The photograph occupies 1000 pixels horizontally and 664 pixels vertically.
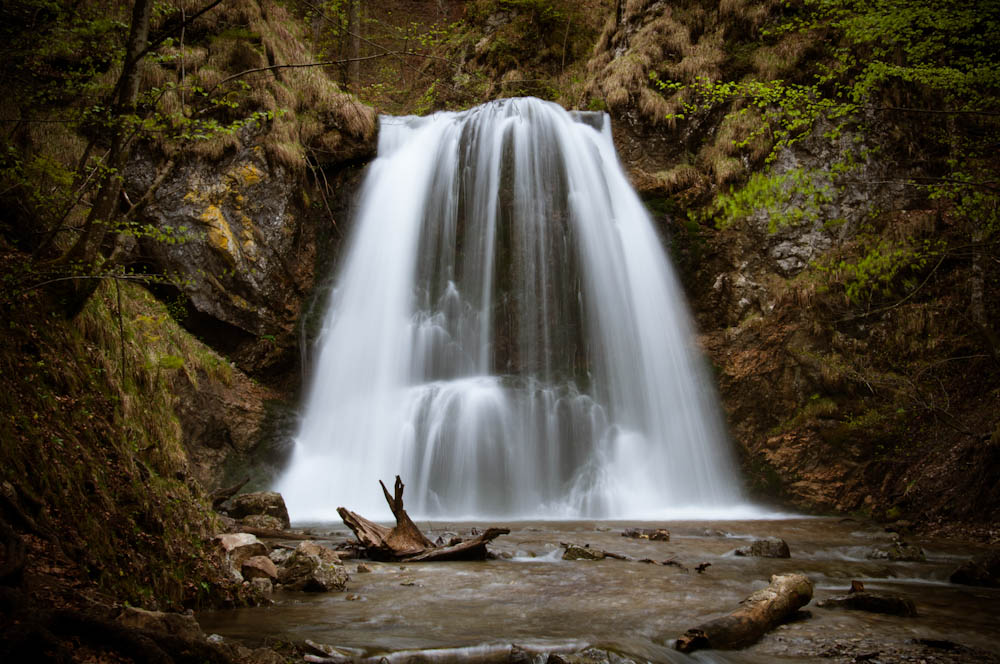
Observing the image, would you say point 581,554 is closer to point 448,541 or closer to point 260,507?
point 448,541

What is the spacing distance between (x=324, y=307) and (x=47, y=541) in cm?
1155

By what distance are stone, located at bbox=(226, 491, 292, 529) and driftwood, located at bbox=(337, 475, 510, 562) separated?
183cm

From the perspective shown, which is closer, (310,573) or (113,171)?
(113,171)

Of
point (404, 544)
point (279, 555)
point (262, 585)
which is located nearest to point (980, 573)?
point (404, 544)

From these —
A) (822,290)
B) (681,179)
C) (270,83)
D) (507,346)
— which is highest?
(270,83)

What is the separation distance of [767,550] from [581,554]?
2.22 m

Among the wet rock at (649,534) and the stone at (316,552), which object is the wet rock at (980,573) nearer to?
the wet rock at (649,534)

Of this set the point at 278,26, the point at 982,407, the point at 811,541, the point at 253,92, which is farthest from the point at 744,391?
the point at 278,26

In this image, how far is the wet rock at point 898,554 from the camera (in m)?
6.84

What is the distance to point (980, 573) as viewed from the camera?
5.64 m

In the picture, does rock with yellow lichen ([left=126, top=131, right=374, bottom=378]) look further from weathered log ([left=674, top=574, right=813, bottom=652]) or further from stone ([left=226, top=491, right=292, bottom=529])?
weathered log ([left=674, top=574, right=813, bottom=652])

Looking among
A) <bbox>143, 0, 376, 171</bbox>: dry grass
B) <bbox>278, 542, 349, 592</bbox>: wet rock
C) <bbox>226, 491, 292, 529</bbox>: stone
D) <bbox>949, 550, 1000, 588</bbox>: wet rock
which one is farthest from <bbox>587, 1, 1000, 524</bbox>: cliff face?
<bbox>226, 491, 292, 529</bbox>: stone

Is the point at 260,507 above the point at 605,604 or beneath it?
above

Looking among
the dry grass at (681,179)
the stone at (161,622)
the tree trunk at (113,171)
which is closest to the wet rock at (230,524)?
the tree trunk at (113,171)
